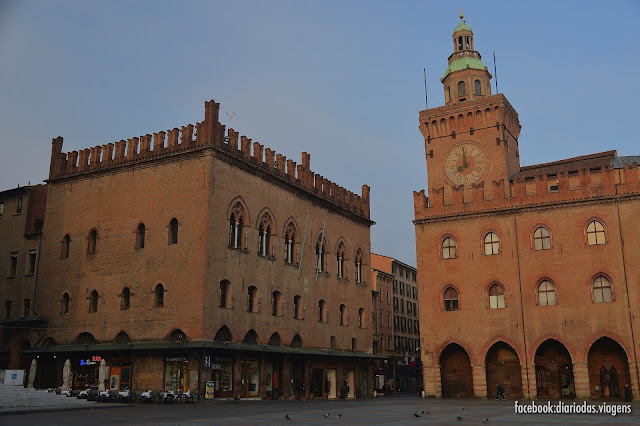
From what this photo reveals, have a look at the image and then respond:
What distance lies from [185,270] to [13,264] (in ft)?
49.0

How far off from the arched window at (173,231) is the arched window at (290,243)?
25.6 ft

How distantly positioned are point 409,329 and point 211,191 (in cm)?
5380

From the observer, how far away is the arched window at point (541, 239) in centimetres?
3778

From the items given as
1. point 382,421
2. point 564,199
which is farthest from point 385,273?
point 382,421

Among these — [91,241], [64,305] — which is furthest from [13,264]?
[91,241]

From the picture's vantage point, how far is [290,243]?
3956 centimetres

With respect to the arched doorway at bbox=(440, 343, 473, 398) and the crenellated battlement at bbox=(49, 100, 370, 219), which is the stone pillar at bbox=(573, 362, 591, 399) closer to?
the arched doorway at bbox=(440, 343, 473, 398)

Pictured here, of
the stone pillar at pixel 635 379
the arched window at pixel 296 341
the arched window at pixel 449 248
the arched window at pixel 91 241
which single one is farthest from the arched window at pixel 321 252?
the stone pillar at pixel 635 379

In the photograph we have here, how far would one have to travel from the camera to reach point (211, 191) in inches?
1280

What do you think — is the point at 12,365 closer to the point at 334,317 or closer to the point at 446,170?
the point at 334,317

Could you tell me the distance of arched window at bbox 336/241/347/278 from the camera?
44.8 m

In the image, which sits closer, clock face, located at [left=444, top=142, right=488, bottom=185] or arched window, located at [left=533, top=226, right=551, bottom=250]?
arched window, located at [left=533, top=226, right=551, bottom=250]

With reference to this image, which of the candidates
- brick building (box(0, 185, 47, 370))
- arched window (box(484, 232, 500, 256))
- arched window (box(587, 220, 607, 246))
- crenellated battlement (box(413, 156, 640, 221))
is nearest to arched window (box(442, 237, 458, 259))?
crenellated battlement (box(413, 156, 640, 221))

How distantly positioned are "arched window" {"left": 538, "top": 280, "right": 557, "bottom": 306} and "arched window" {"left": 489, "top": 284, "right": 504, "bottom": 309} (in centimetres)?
224
